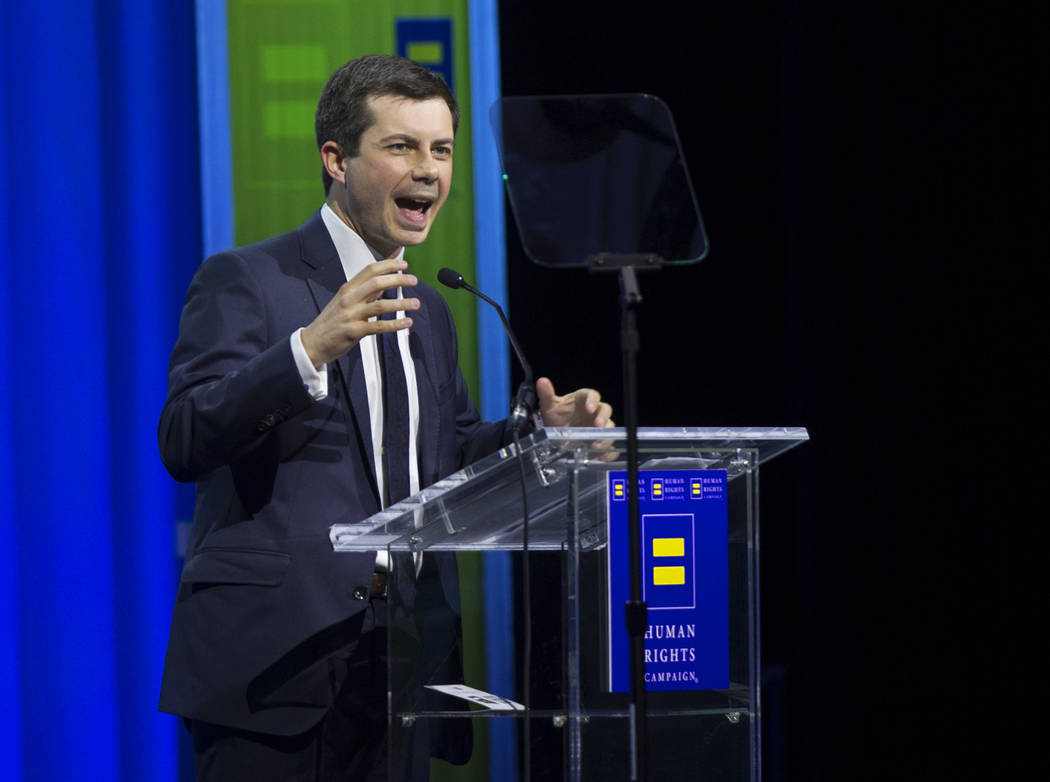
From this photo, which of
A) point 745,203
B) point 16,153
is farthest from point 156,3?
point 745,203

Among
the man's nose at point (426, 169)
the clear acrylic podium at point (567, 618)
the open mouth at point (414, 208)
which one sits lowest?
the clear acrylic podium at point (567, 618)

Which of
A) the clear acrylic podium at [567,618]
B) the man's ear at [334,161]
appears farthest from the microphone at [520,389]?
the man's ear at [334,161]

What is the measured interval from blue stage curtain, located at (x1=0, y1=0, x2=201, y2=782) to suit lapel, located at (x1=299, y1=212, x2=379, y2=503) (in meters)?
→ 1.01

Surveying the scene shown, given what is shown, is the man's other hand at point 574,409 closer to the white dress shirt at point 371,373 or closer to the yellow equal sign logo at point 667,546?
the white dress shirt at point 371,373

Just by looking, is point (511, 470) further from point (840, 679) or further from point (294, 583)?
point (840, 679)

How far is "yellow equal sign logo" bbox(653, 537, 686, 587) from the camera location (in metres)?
1.47

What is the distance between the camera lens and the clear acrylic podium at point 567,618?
1.43m

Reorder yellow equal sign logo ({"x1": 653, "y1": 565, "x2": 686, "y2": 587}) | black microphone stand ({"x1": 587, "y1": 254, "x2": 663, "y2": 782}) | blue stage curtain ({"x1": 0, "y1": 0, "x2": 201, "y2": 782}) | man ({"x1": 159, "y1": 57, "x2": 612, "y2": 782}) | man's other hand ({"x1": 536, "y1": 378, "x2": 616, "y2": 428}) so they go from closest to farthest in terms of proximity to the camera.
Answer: black microphone stand ({"x1": 587, "y1": 254, "x2": 663, "y2": 782}), yellow equal sign logo ({"x1": 653, "y1": 565, "x2": 686, "y2": 587}), man ({"x1": 159, "y1": 57, "x2": 612, "y2": 782}), man's other hand ({"x1": 536, "y1": 378, "x2": 616, "y2": 428}), blue stage curtain ({"x1": 0, "y1": 0, "x2": 201, "y2": 782})

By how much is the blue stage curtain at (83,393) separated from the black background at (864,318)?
0.98 metres

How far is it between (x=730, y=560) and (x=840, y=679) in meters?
1.92

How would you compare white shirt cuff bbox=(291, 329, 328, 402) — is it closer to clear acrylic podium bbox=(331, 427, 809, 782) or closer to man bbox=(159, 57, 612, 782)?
man bbox=(159, 57, 612, 782)

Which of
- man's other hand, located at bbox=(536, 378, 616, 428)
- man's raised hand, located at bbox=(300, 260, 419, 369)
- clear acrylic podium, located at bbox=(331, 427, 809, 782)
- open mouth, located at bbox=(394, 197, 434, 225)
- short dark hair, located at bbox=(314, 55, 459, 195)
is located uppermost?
short dark hair, located at bbox=(314, 55, 459, 195)

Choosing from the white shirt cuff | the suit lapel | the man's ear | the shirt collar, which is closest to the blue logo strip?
the white shirt cuff

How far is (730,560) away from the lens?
1505 millimetres
